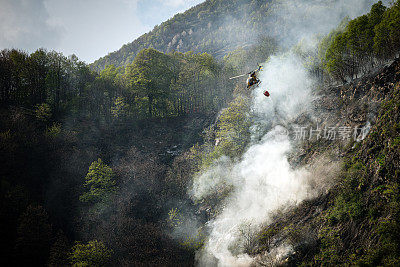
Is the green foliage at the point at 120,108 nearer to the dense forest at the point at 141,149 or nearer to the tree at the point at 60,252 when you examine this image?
the dense forest at the point at 141,149

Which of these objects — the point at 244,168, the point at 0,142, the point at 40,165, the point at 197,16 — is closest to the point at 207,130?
the point at 244,168

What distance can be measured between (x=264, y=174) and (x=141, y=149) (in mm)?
17797

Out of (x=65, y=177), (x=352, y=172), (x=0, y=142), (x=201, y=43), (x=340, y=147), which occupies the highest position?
(x=201, y=43)

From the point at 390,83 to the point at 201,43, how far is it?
8963 cm

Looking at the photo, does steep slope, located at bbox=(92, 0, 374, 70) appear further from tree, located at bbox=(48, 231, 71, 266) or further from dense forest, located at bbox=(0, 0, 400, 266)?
tree, located at bbox=(48, 231, 71, 266)

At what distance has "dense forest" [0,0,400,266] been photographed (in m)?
11.9

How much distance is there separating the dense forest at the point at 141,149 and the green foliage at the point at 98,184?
0.12 meters

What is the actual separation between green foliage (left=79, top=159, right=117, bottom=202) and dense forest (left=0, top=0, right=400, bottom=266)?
0.12 m

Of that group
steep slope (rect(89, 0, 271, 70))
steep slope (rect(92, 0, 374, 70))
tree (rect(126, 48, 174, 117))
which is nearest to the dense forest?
tree (rect(126, 48, 174, 117))

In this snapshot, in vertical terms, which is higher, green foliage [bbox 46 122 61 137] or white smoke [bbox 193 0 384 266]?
green foliage [bbox 46 122 61 137]

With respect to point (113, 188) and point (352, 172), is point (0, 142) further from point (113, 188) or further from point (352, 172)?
point (352, 172)

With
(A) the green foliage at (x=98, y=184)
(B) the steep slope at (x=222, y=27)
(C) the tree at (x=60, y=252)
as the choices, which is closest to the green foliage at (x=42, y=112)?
(A) the green foliage at (x=98, y=184)

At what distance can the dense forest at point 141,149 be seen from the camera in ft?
39.1

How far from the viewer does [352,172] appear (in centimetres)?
1196
